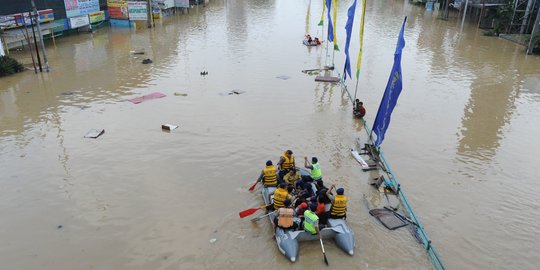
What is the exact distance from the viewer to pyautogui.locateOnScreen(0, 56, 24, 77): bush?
77.2 feet

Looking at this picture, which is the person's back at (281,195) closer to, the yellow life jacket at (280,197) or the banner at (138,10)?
the yellow life jacket at (280,197)

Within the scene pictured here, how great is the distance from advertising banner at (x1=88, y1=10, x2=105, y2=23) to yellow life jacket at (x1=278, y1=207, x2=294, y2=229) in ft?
116

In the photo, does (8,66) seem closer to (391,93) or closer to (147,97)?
(147,97)

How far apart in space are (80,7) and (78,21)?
155 cm

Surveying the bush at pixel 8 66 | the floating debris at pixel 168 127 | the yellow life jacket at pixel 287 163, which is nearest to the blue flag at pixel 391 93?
the yellow life jacket at pixel 287 163

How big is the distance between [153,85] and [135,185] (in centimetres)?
1133

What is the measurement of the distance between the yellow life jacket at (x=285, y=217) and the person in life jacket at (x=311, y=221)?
0.38 m

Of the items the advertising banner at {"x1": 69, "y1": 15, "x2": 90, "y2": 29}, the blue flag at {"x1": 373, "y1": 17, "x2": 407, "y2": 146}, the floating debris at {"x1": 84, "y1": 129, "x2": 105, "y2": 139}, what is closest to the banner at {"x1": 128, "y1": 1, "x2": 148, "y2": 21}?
the advertising banner at {"x1": 69, "y1": 15, "x2": 90, "y2": 29}

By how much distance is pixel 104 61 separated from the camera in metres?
28.2

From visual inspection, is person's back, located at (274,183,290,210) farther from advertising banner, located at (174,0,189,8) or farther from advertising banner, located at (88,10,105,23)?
advertising banner, located at (174,0,189,8)

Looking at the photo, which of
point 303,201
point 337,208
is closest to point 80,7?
point 303,201

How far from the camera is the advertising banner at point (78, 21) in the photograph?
35.3 meters

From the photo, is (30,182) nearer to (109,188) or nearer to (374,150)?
(109,188)

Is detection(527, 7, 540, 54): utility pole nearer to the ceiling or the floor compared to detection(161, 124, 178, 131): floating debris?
nearer to the ceiling
